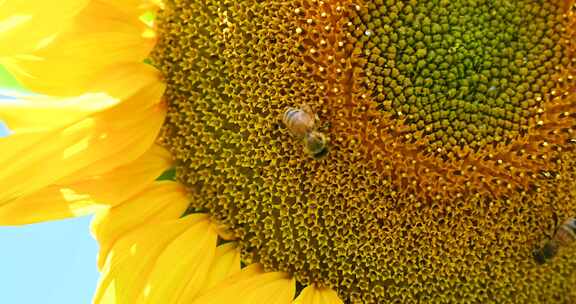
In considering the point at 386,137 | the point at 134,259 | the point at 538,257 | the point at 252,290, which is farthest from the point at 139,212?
the point at 538,257

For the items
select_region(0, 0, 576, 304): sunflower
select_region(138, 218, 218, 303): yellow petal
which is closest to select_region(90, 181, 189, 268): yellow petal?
select_region(0, 0, 576, 304): sunflower

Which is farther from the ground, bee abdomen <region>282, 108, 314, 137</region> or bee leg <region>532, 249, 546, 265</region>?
bee abdomen <region>282, 108, 314, 137</region>

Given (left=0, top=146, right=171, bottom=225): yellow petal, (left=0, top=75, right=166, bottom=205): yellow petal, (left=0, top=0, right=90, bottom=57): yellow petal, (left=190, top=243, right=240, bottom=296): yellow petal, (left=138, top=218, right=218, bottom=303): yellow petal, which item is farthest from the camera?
(left=190, top=243, right=240, bottom=296): yellow petal

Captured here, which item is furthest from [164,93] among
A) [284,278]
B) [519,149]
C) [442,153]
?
[519,149]

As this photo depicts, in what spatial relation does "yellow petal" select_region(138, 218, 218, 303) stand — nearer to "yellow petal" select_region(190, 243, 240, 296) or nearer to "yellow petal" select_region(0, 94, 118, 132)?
"yellow petal" select_region(190, 243, 240, 296)

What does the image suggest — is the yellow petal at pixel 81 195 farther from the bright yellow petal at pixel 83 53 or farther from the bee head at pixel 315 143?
the bee head at pixel 315 143

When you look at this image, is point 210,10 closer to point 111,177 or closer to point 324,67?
point 324,67

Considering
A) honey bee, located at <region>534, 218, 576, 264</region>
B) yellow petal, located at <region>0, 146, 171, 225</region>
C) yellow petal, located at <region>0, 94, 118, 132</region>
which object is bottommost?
yellow petal, located at <region>0, 146, 171, 225</region>
